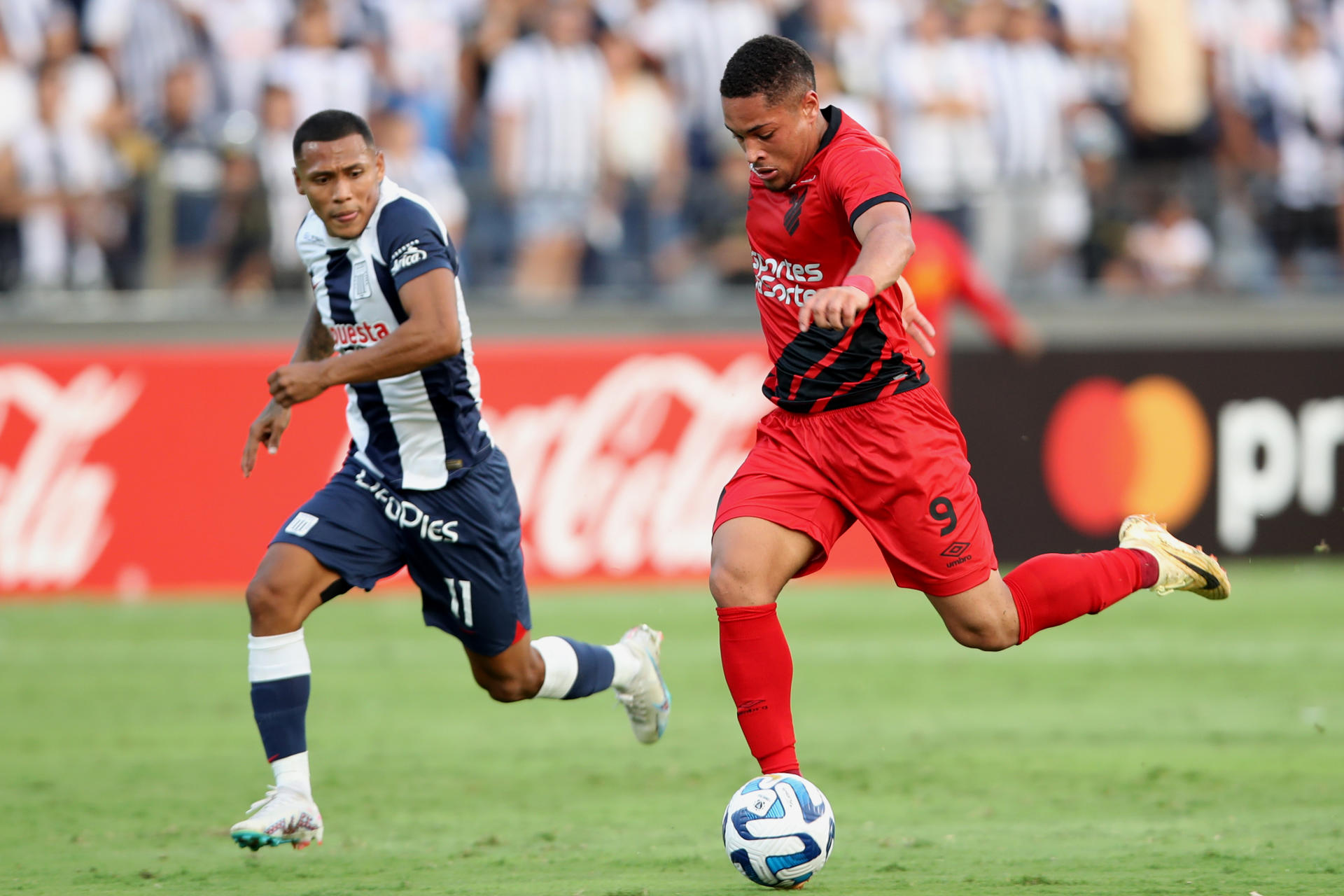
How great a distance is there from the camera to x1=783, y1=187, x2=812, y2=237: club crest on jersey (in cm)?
530

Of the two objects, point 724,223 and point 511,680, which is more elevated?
point 724,223

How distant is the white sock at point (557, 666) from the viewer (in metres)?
6.29

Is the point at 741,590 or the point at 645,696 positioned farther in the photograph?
the point at 645,696

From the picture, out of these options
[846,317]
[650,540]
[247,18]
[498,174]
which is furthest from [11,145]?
[846,317]

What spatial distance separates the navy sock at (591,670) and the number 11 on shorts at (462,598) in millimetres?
585

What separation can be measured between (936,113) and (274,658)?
9.88 metres

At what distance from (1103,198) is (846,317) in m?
10.4

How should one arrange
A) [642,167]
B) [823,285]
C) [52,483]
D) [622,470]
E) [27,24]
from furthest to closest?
[642,167], [27,24], [622,470], [52,483], [823,285]

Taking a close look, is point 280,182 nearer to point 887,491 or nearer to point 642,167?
point 642,167

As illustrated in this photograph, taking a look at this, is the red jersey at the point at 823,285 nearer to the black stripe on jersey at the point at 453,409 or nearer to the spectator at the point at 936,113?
the black stripe on jersey at the point at 453,409

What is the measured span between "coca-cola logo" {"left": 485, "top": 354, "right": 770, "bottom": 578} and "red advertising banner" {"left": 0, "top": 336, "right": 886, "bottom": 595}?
0.04ft

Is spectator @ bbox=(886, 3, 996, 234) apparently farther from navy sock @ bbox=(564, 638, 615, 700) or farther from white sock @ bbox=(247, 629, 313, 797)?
white sock @ bbox=(247, 629, 313, 797)

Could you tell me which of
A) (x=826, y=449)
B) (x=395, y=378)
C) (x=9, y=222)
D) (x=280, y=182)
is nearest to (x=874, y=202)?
(x=826, y=449)

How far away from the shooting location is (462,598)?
19.4 ft
